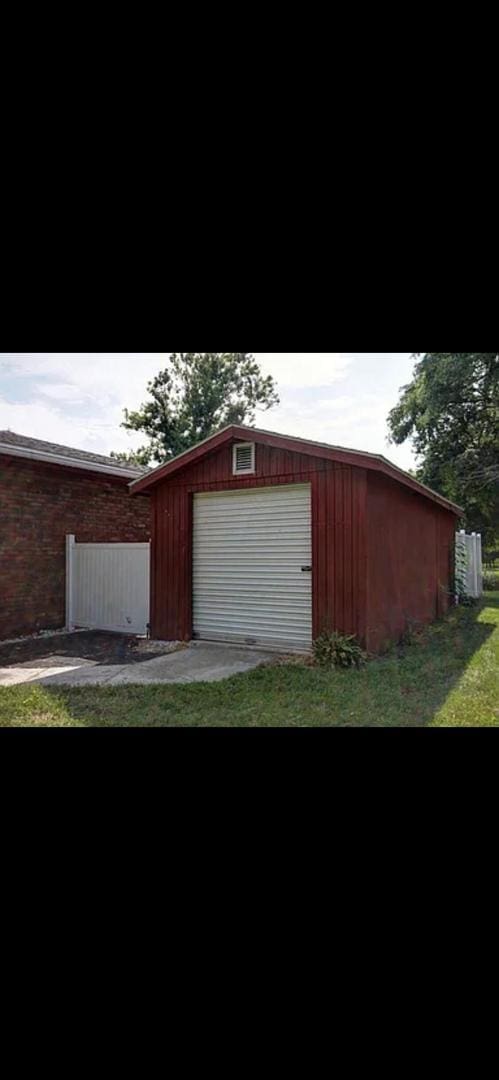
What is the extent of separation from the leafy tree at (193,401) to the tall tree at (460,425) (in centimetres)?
717

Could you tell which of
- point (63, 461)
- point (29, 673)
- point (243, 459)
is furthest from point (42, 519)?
point (243, 459)

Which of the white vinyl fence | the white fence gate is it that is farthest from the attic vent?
the white vinyl fence

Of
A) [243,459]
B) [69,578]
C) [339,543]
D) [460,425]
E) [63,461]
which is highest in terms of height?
[460,425]

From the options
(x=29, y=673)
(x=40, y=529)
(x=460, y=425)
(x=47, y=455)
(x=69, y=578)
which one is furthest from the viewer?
(x=460, y=425)

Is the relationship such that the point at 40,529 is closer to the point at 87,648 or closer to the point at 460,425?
the point at 87,648

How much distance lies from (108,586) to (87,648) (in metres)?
1.26

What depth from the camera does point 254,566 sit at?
5.80m

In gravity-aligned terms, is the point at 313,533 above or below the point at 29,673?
above

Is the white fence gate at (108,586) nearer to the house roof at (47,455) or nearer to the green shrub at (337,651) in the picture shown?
the house roof at (47,455)

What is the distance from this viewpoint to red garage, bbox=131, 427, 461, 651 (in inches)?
199

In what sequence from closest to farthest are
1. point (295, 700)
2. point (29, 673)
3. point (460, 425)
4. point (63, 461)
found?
point (295, 700) < point (29, 673) < point (63, 461) < point (460, 425)

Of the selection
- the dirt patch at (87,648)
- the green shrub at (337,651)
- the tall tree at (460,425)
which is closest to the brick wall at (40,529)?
the dirt patch at (87,648)
